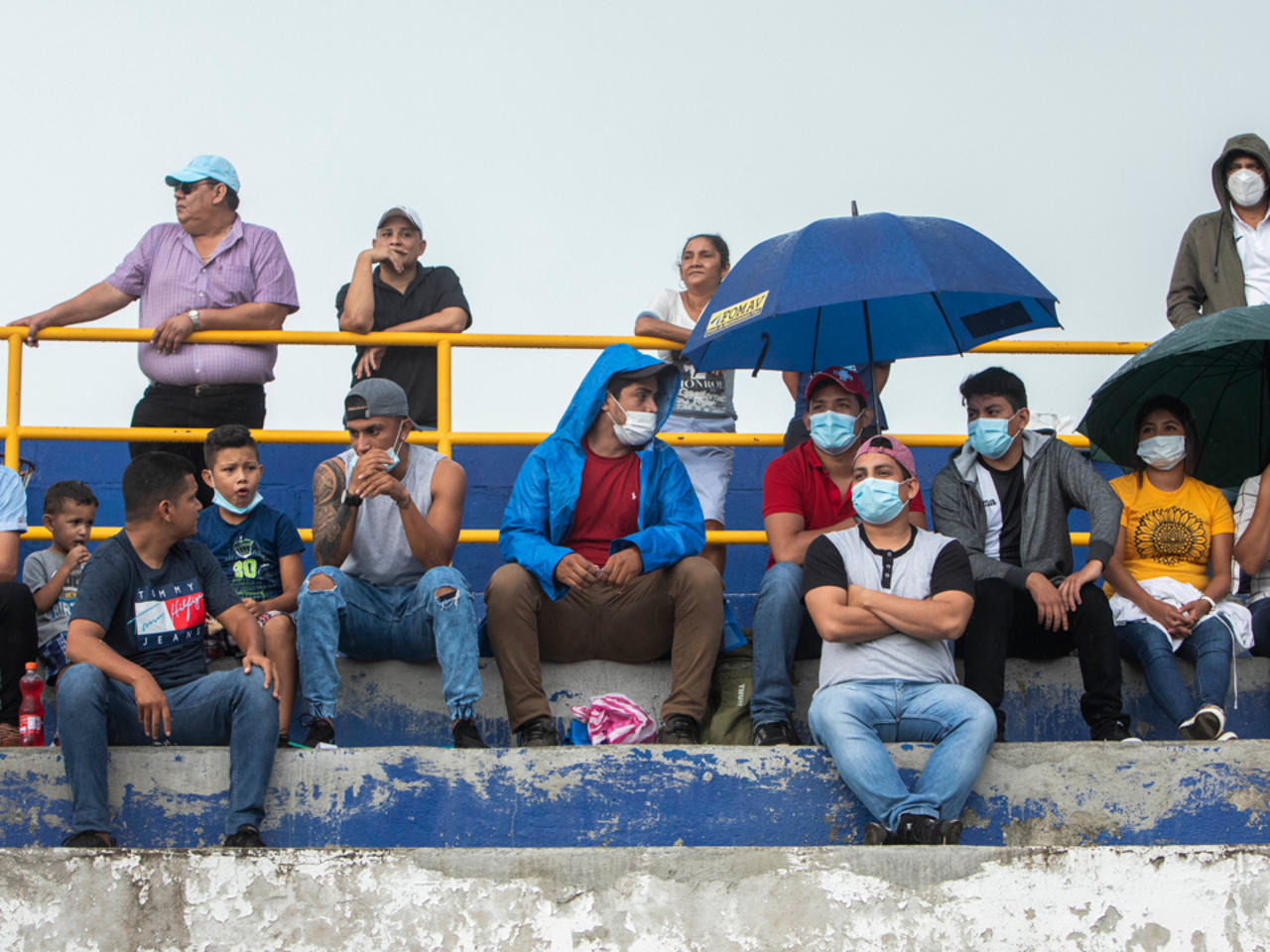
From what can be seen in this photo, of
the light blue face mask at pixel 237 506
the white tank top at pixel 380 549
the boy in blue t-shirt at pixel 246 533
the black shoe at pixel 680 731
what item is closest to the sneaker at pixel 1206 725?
the black shoe at pixel 680 731

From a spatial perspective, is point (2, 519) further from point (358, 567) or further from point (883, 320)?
point (883, 320)

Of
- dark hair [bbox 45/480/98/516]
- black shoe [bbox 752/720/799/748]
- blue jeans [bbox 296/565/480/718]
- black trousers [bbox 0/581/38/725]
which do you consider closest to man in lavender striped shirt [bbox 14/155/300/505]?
dark hair [bbox 45/480/98/516]

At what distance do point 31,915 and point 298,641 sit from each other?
4.36 ft

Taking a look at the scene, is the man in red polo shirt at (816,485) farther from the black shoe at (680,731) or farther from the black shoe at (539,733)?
the black shoe at (539,733)

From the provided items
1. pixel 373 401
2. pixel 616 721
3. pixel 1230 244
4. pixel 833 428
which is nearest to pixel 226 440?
pixel 373 401

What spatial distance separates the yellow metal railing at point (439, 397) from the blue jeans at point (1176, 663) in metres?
0.86

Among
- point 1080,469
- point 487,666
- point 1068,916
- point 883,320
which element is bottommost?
point 1068,916

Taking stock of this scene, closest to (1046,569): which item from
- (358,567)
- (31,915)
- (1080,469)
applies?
(1080,469)

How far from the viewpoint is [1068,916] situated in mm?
3379

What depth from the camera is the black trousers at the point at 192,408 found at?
19.5ft

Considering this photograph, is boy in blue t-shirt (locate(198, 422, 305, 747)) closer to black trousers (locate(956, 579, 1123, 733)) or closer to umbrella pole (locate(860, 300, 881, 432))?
umbrella pole (locate(860, 300, 881, 432))

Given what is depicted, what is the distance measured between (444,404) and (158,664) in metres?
1.95

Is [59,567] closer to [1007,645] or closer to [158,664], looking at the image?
[158,664]

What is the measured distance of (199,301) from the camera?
241 inches
